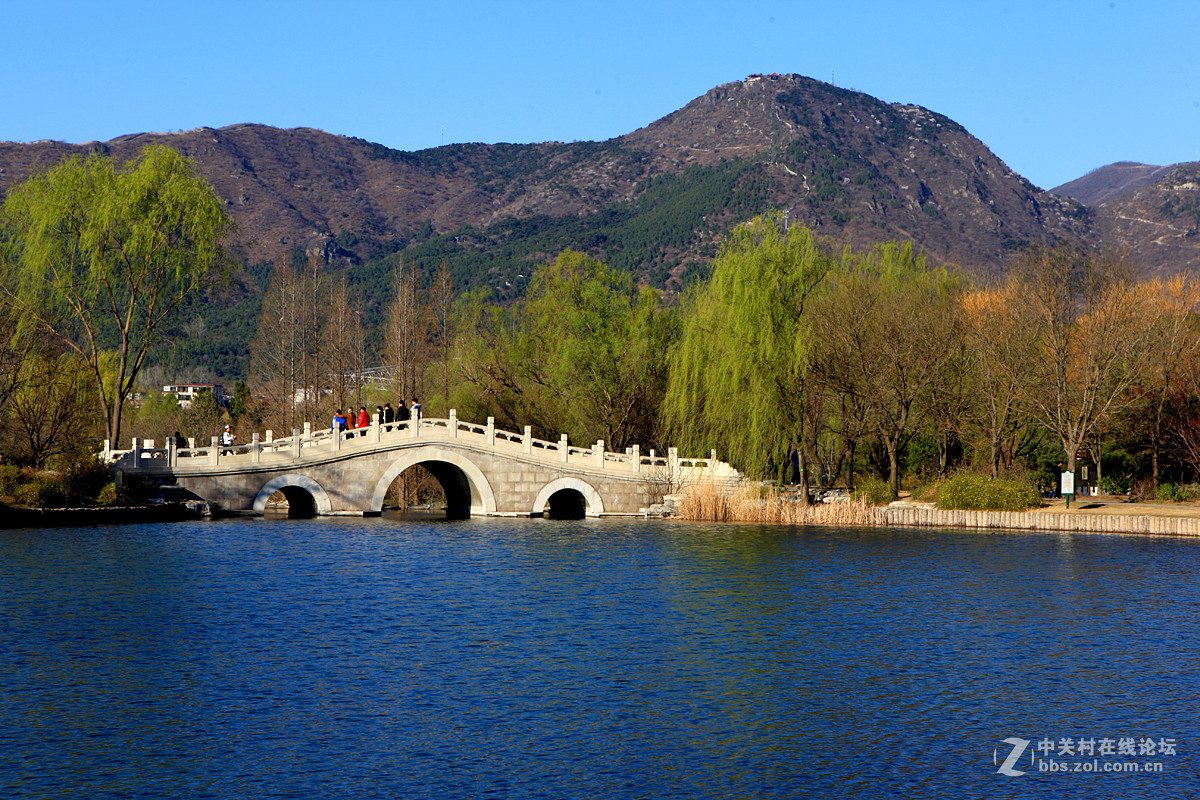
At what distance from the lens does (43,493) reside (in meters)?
35.0

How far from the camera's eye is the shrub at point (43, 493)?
34812 mm

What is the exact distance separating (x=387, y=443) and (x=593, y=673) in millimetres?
25633

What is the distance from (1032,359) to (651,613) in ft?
79.0

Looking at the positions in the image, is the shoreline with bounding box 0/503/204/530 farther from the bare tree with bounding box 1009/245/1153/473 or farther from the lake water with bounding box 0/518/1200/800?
the bare tree with bounding box 1009/245/1153/473

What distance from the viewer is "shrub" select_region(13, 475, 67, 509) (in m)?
34.8

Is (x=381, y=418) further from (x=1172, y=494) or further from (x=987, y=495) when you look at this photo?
(x=1172, y=494)

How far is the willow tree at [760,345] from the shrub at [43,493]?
2162cm

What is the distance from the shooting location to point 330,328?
5703 centimetres

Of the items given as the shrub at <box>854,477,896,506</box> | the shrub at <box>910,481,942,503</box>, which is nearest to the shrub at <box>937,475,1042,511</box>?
the shrub at <box>910,481,942,503</box>

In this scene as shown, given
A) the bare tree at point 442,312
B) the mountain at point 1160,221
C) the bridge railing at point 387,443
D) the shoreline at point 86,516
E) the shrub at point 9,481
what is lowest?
the shoreline at point 86,516

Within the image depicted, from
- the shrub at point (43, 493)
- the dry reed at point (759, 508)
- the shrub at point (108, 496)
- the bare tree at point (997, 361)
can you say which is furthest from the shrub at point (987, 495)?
the shrub at point (43, 493)

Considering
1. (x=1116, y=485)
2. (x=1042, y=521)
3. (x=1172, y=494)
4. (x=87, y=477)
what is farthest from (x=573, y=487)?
(x=1172, y=494)

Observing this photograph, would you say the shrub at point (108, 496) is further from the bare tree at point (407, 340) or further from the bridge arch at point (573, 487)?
the bare tree at point (407, 340)

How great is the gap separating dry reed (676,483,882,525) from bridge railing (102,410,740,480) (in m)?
0.96
